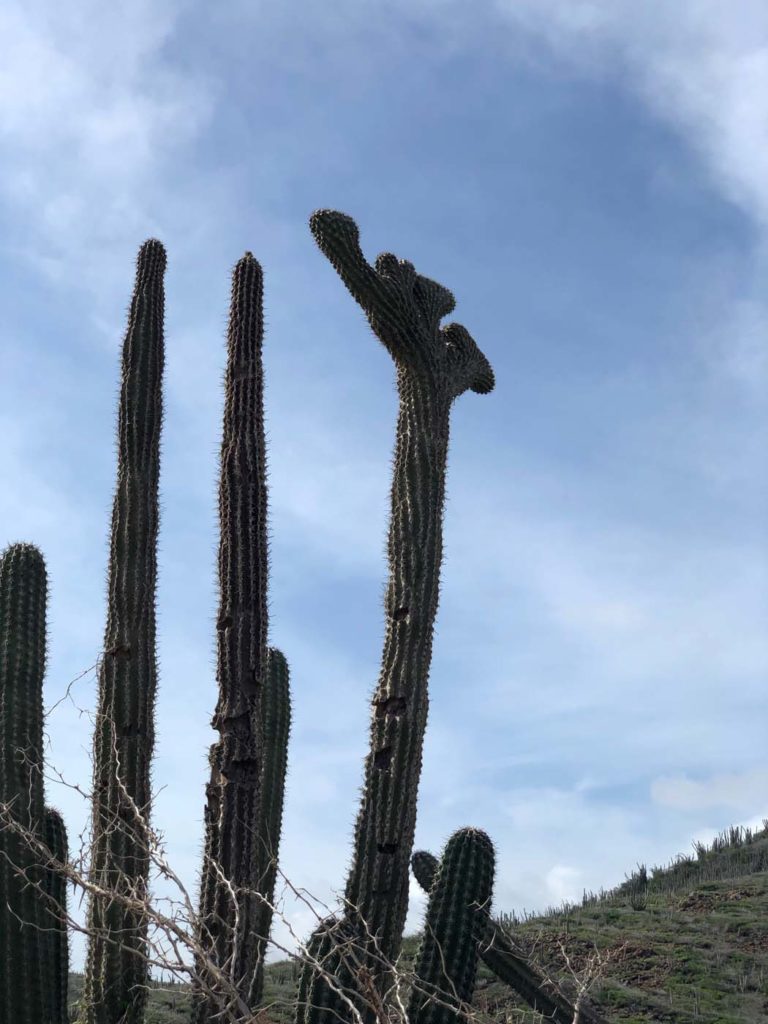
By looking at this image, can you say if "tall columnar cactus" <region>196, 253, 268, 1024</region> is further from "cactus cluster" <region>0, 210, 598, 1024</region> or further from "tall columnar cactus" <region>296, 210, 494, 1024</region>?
"tall columnar cactus" <region>296, 210, 494, 1024</region>

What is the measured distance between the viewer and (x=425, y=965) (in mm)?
6875

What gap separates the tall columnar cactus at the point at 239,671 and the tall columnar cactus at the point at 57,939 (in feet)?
3.52

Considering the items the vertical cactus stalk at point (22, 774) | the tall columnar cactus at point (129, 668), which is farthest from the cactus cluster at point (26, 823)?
the tall columnar cactus at point (129, 668)

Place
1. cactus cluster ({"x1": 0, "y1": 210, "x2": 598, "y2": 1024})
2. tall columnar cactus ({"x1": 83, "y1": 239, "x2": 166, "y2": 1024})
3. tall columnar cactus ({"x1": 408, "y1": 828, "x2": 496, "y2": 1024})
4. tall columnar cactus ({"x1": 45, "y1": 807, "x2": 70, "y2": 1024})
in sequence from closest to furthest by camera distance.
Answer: cactus cluster ({"x1": 0, "y1": 210, "x2": 598, "y2": 1024}) → tall columnar cactus ({"x1": 408, "y1": 828, "x2": 496, "y2": 1024}) → tall columnar cactus ({"x1": 45, "y1": 807, "x2": 70, "y2": 1024}) → tall columnar cactus ({"x1": 83, "y1": 239, "x2": 166, "y2": 1024})

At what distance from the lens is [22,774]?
7152mm

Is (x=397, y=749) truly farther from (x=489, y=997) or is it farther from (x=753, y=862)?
(x=753, y=862)

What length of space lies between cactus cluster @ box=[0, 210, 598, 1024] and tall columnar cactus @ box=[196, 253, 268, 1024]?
0.04 feet

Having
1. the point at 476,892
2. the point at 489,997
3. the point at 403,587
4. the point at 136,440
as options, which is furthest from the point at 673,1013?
the point at 136,440

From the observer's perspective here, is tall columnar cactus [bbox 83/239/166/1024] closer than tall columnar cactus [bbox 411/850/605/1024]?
Yes

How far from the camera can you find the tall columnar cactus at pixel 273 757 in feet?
25.7

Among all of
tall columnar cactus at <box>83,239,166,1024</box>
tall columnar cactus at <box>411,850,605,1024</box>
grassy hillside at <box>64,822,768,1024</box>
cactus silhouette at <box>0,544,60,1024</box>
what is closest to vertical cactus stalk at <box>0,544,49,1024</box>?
cactus silhouette at <box>0,544,60,1024</box>

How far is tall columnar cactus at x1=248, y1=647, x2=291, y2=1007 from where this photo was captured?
784 cm

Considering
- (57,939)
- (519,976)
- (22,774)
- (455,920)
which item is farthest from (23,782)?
(519,976)

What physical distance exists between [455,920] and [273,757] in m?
1.92
